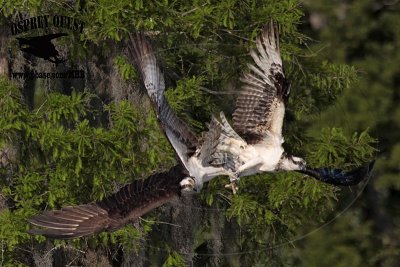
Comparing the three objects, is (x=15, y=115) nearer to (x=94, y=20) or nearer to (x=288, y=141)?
(x=94, y=20)

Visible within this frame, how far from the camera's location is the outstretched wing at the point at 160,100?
37.4ft

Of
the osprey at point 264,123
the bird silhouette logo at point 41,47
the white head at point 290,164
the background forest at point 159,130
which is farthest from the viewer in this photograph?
the bird silhouette logo at point 41,47

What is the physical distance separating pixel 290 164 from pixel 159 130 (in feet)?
4.31

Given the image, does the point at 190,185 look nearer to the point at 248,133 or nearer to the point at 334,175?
the point at 248,133

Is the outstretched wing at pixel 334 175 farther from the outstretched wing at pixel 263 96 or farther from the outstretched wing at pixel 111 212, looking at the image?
the outstretched wing at pixel 111 212

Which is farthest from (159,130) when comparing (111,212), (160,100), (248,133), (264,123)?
(111,212)

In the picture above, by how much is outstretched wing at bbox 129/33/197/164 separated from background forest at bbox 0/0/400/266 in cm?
35

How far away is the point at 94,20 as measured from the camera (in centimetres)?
1252

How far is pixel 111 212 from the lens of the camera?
36.5ft

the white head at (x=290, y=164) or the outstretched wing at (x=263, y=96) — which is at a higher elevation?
the outstretched wing at (x=263, y=96)

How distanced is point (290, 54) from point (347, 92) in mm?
891

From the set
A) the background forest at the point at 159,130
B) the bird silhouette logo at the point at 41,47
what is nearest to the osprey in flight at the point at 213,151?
the background forest at the point at 159,130

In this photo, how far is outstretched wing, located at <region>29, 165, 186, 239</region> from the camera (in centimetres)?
1099

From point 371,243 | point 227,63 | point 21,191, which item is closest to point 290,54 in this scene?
point 227,63
